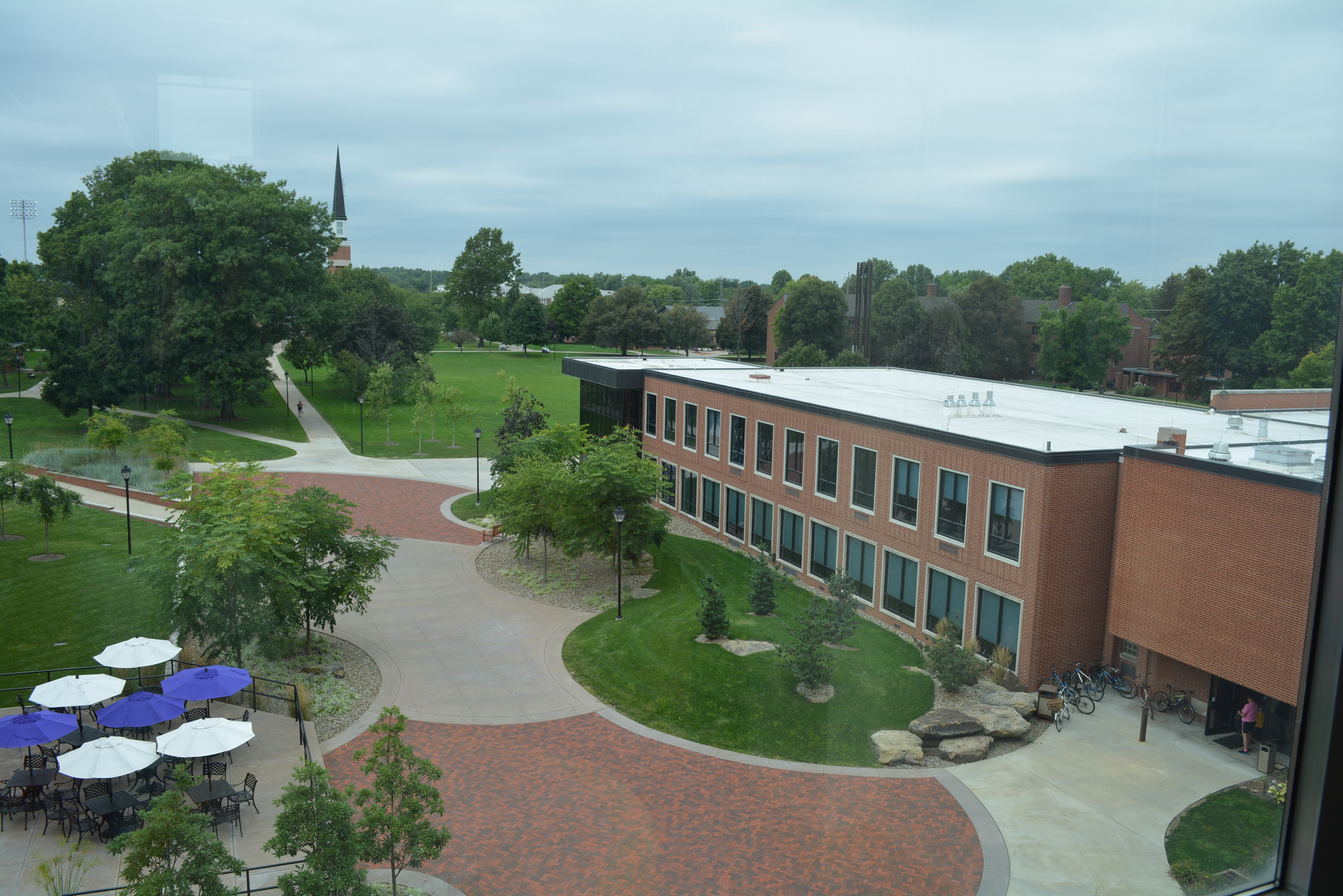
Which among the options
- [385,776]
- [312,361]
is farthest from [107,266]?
[385,776]

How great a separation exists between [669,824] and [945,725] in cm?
300

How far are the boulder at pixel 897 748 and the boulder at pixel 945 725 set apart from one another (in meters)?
0.13

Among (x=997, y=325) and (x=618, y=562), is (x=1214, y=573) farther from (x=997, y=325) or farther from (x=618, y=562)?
(x=618, y=562)

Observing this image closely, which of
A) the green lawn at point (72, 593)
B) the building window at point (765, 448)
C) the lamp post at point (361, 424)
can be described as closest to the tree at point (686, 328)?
the lamp post at point (361, 424)

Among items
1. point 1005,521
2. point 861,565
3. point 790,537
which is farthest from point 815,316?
point 790,537

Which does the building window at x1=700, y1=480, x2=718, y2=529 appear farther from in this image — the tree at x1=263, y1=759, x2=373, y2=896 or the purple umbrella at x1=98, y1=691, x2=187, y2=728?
the tree at x1=263, y1=759, x2=373, y2=896

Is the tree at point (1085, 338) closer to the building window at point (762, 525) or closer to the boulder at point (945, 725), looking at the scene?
the boulder at point (945, 725)

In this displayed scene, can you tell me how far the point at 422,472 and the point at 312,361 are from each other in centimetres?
684

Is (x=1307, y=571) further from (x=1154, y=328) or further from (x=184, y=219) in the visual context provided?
(x=184, y=219)

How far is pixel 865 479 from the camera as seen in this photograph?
12562 mm

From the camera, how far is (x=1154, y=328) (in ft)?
12.5

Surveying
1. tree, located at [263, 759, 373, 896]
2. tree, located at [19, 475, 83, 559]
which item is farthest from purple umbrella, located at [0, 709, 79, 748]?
tree, located at [263, 759, 373, 896]

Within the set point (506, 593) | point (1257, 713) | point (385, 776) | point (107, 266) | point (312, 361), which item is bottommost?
point (506, 593)

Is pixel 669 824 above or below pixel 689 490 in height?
below
